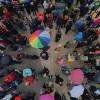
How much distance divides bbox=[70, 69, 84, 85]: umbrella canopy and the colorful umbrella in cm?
195

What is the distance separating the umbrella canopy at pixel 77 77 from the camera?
50.6 feet

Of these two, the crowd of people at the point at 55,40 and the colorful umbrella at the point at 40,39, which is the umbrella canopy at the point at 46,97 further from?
the colorful umbrella at the point at 40,39

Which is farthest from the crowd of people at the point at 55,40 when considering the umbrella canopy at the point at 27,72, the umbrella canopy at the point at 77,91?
the umbrella canopy at the point at 77,91

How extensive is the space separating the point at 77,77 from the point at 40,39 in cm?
250

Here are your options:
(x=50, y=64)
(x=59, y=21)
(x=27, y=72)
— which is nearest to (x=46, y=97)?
(x=27, y=72)

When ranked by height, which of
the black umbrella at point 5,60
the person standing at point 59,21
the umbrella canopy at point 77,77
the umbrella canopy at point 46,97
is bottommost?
the umbrella canopy at point 46,97

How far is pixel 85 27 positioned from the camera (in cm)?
1641

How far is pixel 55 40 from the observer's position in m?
17.4

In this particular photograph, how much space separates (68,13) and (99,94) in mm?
4495

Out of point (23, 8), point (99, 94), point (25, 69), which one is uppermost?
point (23, 8)

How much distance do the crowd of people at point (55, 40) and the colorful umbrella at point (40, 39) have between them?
93cm

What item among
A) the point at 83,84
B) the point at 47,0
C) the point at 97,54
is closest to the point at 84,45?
the point at 97,54

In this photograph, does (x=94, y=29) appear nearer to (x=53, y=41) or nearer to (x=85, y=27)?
(x=85, y=27)

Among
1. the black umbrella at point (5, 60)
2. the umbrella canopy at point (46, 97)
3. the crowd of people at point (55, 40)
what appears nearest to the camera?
the umbrella canopy at point (46, 97)
